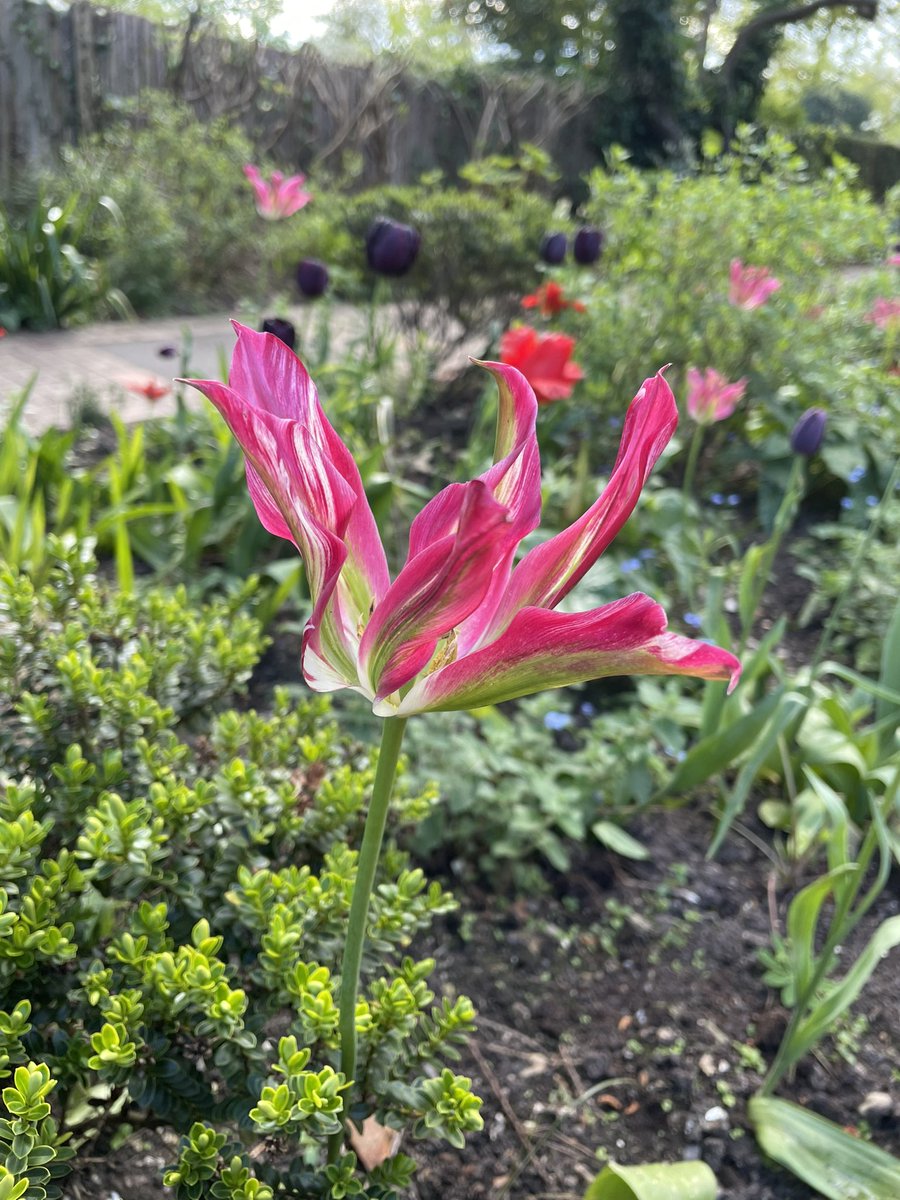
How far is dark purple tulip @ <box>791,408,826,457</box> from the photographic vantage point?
7.13ft

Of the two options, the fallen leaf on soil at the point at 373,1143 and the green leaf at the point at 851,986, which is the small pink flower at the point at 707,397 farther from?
the fallen leaf on soil at the point at 373,1143

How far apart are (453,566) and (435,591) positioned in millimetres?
28

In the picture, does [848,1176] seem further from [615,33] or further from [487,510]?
[615,33]

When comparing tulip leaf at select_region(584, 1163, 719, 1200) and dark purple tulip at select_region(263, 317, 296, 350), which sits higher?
dark purple tulip at select_region(263, 317, 296, 350)

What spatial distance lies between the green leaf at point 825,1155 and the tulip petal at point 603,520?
1155 mm

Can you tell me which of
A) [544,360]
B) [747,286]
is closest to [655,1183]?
[544,360]

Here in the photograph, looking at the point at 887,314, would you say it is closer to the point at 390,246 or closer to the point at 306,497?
the point at 390,246

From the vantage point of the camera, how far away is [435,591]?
1.72 ft

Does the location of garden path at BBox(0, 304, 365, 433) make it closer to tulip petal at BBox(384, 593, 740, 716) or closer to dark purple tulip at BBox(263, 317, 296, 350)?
dark purple tulip at BBox(263, 317, 296, 350)

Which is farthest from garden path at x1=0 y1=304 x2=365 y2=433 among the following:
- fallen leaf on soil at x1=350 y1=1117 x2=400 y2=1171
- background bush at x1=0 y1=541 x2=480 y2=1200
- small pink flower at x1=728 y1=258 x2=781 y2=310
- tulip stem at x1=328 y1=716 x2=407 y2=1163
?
tulip stem at x1=328 y1=716 x2=407 y2=1163

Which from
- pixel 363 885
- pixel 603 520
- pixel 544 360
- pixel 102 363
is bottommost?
pixel 102 363

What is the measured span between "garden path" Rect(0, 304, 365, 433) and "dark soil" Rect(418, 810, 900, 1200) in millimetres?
2401

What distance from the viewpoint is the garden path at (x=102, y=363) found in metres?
4.06

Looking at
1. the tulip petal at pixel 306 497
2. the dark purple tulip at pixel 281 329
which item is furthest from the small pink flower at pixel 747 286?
the tulip petal at pixel 306 497
